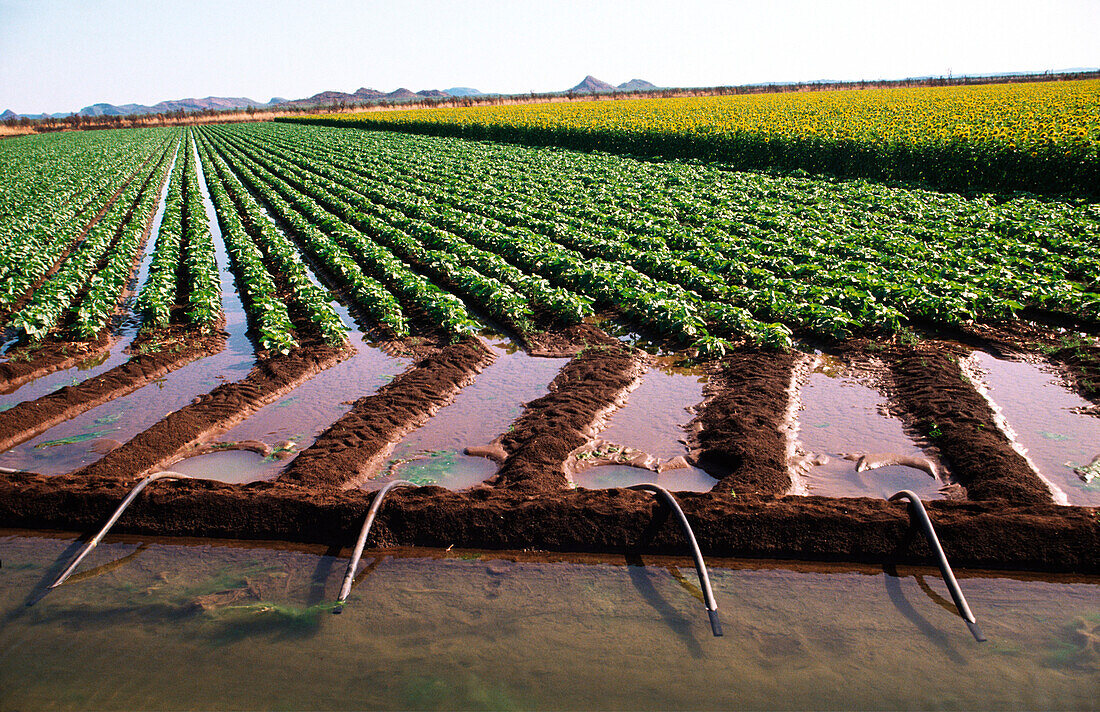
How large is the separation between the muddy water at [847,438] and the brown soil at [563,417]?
2.06m

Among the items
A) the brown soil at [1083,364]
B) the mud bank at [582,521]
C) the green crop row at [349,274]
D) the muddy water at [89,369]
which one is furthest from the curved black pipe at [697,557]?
the muddy water at [89,369]

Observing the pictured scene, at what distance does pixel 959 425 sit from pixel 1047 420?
1138 millimetres

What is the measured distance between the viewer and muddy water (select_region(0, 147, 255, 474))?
254 inches

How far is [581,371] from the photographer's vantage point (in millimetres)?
8234

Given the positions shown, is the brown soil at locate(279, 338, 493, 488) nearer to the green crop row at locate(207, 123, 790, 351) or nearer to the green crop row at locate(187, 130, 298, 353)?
the green crop row at locate(187, 130, 298, 353)

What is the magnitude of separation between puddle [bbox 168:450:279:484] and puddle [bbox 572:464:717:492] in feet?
9.71

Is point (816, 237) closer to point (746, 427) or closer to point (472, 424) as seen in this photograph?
point (746, 427)

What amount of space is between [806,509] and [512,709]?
2673 mm

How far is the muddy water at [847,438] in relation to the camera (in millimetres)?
5680

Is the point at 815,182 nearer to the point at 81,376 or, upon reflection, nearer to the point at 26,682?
the point at 81,376

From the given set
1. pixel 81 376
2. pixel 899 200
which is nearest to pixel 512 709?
pixel 81 376

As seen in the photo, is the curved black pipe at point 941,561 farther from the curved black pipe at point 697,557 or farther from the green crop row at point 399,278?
the green crop row at point 399,278

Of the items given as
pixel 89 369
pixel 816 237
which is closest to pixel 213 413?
pixel 89 369

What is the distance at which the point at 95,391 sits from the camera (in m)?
7.80
